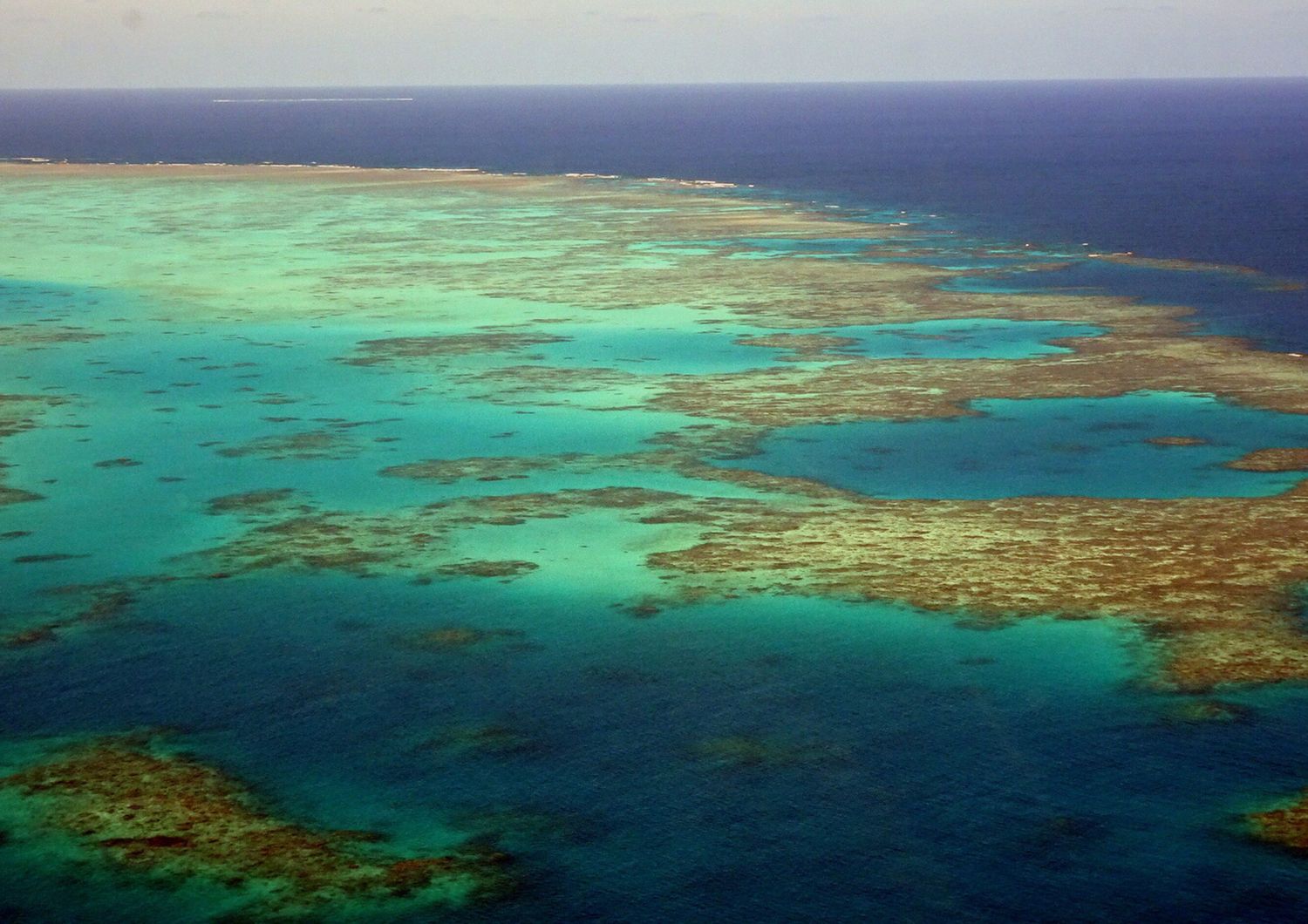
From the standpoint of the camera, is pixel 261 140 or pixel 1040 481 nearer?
pixel 1040 481

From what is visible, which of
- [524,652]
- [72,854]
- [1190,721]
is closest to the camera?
[72,854]

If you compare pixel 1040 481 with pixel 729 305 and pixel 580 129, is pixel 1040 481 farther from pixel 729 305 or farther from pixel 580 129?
pixel 580 129

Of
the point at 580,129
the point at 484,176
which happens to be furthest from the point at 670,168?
the point at 580,129

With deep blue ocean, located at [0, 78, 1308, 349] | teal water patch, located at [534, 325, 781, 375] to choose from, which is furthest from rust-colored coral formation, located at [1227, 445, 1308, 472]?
teal water patch, located at [534, 325, 781, 375]

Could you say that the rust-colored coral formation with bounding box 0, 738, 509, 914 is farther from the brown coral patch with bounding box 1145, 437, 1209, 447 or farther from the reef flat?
the brown coral patch with bounding box 1145, 437, 1209, 447

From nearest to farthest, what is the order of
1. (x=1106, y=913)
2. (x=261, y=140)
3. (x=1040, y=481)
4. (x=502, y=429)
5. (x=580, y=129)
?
(x=1106, y=913) < (x=1040, y=481) < (x=502, y=429) < (x=261, y=140) < (x=580, y=129)
